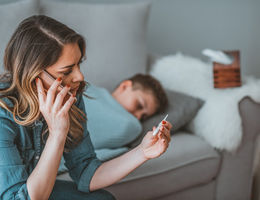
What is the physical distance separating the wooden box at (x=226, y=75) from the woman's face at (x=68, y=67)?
937 mm

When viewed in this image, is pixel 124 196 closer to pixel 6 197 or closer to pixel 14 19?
pixel 6 197

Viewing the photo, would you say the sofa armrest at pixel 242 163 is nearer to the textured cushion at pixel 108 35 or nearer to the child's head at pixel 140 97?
the child's head at pixel 140 97

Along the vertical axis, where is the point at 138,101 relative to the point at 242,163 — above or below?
above

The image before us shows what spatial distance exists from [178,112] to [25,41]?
0.88 meters

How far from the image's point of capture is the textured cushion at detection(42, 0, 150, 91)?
51.3 inches

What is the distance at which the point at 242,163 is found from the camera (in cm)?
146

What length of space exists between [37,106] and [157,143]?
29 cm

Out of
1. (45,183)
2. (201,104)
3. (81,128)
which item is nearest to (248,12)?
(201,104)

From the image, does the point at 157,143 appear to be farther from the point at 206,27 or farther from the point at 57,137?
the point at 206,27

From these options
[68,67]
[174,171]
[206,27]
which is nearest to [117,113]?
[174,171]

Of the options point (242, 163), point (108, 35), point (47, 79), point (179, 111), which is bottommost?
point (242, 163)

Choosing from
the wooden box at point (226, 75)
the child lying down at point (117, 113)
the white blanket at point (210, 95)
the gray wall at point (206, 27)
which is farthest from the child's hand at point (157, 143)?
the gray wall at point (206, 27)

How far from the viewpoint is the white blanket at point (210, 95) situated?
139cm

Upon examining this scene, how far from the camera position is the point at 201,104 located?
150 centimetres
